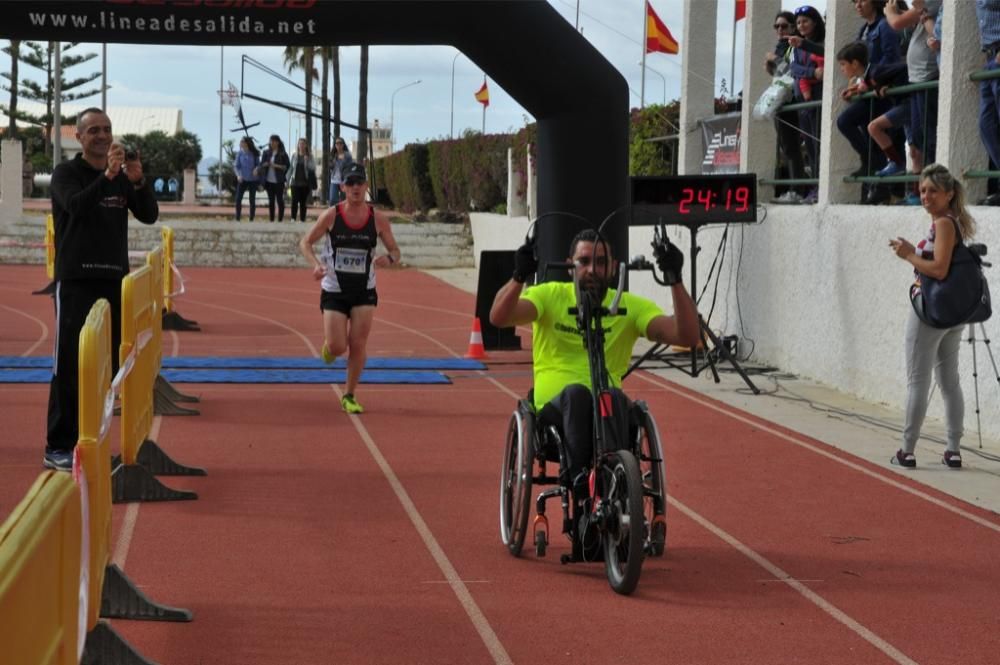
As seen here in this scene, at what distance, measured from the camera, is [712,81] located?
20.7 m

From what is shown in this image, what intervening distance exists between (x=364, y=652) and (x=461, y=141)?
3477cm

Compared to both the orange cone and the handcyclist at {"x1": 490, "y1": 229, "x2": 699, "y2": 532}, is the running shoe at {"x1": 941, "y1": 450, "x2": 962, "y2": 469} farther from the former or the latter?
the orange cone

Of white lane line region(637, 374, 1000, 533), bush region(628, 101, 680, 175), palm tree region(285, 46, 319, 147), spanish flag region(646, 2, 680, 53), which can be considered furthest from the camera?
palm tree region(285, 46, 319, 147)

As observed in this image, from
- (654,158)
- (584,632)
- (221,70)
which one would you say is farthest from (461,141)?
(221,70)

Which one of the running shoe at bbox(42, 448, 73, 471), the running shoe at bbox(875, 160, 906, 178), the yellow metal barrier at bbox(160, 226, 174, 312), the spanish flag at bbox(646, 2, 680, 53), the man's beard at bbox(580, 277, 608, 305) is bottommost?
the running shoe at bbox(42, 448, 73, 471)

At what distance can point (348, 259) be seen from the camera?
12.4m

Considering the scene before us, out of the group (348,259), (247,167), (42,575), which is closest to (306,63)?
(247,167)

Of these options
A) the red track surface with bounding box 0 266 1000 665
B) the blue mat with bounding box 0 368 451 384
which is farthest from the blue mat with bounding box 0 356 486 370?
the red track surface with bounding box 0 266 1000 665

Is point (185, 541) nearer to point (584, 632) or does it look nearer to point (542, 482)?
point (542, 482)

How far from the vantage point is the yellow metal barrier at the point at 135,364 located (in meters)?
8.20

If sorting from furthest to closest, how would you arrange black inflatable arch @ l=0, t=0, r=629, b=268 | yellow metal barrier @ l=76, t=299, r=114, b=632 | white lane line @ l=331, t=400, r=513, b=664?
black inflatable arch @ l=0, t=0, r=629, b=268, white lane line @ l=331, t=400, r=513, b=664, yellow metal barrier @ l=76, t=299, r=114, b=632

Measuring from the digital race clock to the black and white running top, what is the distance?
297 centimetres

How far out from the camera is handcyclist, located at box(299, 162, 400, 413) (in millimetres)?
12438

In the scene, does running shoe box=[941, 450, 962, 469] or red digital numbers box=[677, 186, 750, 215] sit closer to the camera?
running shoe box=[941, 450, 962, 469]
